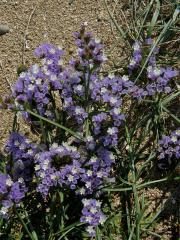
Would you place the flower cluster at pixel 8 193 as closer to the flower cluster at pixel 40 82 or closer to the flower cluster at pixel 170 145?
the flower cluster at pixel 40 82

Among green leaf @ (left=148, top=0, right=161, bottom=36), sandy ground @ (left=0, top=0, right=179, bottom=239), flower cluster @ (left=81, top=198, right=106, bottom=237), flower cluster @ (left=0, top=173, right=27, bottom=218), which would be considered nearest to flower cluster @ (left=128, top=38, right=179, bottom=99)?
green leaf @ (left=148, top=0, right=161, bottom=36)

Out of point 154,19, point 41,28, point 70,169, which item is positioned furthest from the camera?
point 41,28

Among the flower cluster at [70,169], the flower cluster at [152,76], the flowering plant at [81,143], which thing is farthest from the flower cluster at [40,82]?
the flower cluster at [152,76]

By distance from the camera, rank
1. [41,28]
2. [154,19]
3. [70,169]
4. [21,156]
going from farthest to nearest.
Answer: [41,28] < [154,19] < [21,156] < [70,169]

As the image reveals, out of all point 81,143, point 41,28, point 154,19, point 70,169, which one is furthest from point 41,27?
point 70,169

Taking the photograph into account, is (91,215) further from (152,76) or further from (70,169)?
(152,76)

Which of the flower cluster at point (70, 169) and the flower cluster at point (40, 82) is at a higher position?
the flower cluster at point (40, 82)
